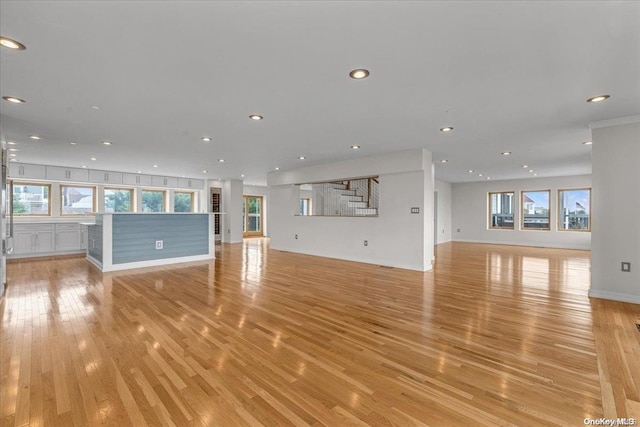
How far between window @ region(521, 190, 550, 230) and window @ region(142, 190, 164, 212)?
44.7 ft

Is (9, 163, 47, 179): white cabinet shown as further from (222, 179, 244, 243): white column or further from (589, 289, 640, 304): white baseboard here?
(589, 289, 640, 304): white baseboard

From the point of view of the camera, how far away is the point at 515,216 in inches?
434

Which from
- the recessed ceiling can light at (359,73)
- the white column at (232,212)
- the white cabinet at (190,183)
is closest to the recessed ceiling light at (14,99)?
the recessed ceiling can light at (359,73)

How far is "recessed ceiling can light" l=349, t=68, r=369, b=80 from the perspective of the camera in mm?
2641

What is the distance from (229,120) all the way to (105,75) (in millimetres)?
1577

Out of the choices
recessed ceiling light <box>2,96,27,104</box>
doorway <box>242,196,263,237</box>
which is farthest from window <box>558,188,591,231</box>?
recessed ceiling light <box>2,96,27,104</box>

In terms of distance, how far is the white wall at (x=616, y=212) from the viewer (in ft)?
13.0

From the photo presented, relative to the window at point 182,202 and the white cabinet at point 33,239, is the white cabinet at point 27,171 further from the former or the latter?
the window at point 182,202

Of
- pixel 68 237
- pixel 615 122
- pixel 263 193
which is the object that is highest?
pixel 615 122

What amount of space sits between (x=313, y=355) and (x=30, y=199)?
392 inches

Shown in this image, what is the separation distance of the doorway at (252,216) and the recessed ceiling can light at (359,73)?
11257 millimetres

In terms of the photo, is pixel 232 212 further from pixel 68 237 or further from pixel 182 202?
pixel 68 237

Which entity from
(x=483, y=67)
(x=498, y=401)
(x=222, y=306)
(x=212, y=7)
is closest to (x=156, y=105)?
(x=212, y=7)

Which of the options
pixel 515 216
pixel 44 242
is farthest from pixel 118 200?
pixel 515 216
